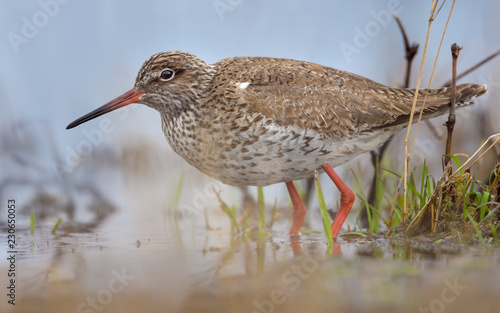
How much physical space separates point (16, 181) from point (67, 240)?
242cm

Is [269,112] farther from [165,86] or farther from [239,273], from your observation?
[239,273]

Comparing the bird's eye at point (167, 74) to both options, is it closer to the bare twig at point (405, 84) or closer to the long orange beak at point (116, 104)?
the long orange beak at point (116, 104)

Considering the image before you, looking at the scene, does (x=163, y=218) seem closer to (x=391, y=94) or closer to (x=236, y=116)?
(x=236, y=116)

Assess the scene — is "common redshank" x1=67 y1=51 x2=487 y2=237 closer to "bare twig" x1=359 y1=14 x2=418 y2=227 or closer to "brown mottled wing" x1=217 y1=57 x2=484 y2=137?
"brown mottled wing" x1=217 y1=57 x2=484 y2=137

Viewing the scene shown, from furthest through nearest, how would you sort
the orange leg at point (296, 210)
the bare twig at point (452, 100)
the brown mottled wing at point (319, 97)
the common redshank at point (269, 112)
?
1. the orange leg at point (296, 210)
2. the brown mottled wing at point (319, 97)
3. the common redshank at point (269, 112)
4. the bare twig at point (452, 100)

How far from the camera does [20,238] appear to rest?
5789 mm

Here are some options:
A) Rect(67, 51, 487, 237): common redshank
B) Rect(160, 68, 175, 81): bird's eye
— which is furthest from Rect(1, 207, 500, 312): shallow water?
Rect(160, 68, 175, 81): bird's eye

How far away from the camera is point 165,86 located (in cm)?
607

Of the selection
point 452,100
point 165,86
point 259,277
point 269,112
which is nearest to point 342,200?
point 269,112

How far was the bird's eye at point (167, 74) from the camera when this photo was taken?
6094 mm

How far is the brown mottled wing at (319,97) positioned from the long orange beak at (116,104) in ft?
3.48

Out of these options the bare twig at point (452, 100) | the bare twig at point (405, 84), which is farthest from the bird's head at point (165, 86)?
the bare twig at point (452, 100)

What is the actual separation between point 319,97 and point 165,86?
1.79 meters

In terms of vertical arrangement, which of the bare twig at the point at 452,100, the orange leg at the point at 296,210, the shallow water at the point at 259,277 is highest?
the bare twig at the point at 452,100
